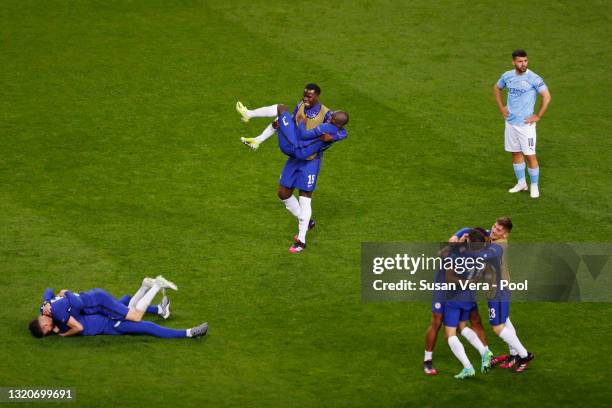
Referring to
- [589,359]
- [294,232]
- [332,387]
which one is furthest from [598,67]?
[332,387]

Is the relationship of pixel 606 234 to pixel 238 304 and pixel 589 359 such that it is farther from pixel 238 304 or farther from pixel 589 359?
pixel 238 304

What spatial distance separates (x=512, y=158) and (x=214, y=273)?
6.19 meters

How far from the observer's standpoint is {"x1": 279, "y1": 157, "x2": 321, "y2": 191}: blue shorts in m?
18.8

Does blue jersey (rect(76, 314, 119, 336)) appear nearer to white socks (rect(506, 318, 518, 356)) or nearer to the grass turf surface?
the grass turf surface

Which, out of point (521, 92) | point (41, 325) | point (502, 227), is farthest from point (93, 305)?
point (521, 92)

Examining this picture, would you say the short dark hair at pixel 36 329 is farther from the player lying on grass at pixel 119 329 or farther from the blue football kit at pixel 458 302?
the blue football kit at pixel 458 302

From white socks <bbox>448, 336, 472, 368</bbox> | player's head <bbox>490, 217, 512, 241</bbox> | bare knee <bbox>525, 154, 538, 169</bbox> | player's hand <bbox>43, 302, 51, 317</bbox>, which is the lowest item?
white socks <bbox>448, 336, 472, 368</bbox>

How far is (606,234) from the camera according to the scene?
1952cm

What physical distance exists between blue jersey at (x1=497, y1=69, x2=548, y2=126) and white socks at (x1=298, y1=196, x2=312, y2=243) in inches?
155

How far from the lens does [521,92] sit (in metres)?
20.3

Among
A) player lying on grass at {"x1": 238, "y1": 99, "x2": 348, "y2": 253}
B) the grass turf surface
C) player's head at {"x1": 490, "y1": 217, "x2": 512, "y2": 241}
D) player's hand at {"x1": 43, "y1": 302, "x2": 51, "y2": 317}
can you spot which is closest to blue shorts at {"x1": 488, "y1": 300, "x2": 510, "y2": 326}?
the grass turf surface

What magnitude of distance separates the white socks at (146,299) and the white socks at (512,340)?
4.49 metres

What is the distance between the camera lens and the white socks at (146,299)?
1630 centimetres

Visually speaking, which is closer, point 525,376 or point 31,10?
point 525,376
